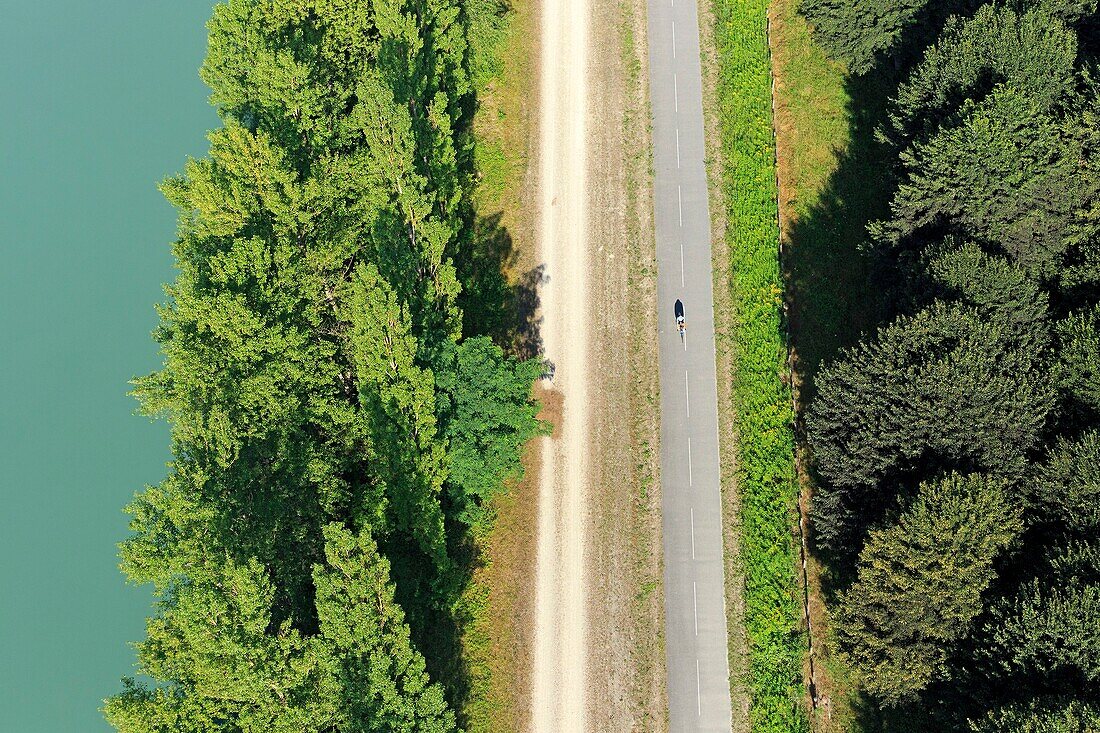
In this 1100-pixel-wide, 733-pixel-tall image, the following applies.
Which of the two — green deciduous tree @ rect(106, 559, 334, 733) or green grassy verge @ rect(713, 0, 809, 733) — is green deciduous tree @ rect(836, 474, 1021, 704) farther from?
green deciduous tree @ rect(106, 559, 334, 733)

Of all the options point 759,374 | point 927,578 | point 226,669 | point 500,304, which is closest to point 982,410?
point 927,578

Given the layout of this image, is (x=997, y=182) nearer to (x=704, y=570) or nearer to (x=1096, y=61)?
(x=1096, y=61)

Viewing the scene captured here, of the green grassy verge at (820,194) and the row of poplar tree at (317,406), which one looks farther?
the green grassy verge at (820,194)

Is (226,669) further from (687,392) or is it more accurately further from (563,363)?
(687,392)

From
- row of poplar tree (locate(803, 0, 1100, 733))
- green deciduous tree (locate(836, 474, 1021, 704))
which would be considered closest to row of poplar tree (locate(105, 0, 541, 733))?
row of poplar tree (locate(803, 0, 1100, 733))

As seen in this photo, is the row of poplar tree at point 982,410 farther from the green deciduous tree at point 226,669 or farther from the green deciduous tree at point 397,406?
the green deciduous tree at point 226,669

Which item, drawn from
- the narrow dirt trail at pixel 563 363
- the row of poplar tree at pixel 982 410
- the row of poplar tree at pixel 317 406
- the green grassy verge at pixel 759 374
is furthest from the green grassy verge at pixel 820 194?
the row of poplar tree at pixel 317 406
